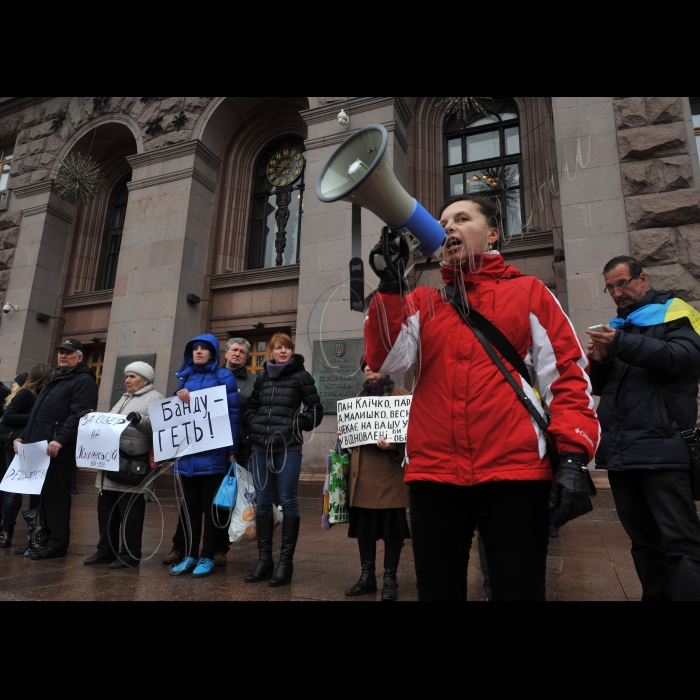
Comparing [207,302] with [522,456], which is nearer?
[522,456]

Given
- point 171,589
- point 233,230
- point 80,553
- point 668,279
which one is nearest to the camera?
point 171,589

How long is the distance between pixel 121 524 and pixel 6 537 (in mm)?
1982

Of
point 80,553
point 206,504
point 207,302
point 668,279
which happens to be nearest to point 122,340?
point 207,302

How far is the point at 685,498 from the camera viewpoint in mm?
2768

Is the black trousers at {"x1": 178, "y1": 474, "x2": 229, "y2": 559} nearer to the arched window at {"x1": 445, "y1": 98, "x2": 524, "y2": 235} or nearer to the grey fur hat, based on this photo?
the grey fur hat

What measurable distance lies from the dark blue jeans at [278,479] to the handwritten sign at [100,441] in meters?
1.41

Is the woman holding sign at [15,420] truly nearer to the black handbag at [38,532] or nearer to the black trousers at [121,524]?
the black handbag at [38,532]

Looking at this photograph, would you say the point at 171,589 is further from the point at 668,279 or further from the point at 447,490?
the point at 668,279

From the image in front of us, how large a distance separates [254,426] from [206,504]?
0.78 meters

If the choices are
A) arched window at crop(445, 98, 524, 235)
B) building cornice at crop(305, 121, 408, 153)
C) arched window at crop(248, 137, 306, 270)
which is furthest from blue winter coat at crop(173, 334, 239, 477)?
arched window at crop(248, 137, 306, 270)

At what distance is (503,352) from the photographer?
2.01m

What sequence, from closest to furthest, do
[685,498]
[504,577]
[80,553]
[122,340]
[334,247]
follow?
[504,577]
[685,498]
[80,553]
[334,247]
[122,340]

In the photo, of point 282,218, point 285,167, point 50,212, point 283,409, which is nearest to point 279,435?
point 283,409

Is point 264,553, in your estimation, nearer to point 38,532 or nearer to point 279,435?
point 279,435
